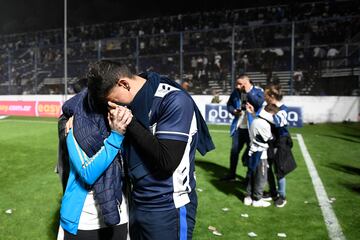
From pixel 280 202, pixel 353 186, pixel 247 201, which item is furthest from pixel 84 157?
pixel 353 186

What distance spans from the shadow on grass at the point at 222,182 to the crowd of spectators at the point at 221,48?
1122 cm

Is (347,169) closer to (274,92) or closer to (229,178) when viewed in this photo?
(229,178)

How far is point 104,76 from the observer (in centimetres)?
200

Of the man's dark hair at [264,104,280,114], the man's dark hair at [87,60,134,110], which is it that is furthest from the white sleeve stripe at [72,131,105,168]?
the man's dark hair at [264,104,280,114]

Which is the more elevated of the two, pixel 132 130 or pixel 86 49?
pixel 86 49

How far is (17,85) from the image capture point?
2491 cm

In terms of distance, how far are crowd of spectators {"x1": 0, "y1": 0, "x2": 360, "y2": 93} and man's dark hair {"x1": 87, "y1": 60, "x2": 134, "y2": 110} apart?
16787mm

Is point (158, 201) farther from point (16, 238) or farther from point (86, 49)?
point (86, 49)

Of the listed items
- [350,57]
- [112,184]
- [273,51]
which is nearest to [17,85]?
[273,51]

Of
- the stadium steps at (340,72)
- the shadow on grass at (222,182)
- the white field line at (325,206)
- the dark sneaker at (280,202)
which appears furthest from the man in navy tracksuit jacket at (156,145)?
the stadium steps at (340,72)

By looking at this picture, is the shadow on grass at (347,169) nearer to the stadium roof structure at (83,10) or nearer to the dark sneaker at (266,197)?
the dark sneaker at (266,197)

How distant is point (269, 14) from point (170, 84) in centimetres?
2617

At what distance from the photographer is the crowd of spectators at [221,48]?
18.8 metres

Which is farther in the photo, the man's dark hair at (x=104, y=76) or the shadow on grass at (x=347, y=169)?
the shadow on grass at (x=347, y=169)
